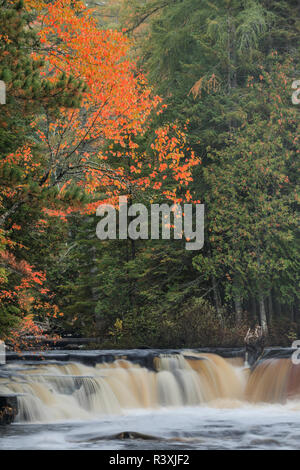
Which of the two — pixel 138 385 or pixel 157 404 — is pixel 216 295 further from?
pixel 157 404

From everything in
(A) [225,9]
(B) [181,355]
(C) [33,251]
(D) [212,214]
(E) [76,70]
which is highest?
(A) [225,9]

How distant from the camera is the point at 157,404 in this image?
1603 cm

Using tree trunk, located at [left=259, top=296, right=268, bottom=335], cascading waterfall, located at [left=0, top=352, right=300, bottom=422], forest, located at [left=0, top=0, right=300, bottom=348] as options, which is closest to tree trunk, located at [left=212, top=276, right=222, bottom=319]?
forest, located at [left=0, top=0, right=300, bottom=348]

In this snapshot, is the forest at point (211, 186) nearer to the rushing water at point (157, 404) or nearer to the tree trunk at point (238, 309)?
the tree trunk at point (238, 309)

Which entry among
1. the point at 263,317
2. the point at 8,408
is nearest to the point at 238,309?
the point at 263,317

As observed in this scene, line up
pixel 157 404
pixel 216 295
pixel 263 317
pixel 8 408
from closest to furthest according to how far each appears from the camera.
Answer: pixel 8 408 < pixel 157 404 < pixel 263 317 < pixel 216 295

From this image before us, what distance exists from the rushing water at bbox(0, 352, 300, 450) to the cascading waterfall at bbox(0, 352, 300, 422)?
22mm

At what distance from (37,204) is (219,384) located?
822 cm

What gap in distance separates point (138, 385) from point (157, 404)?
0.67 metres

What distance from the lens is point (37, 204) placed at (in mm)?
11016

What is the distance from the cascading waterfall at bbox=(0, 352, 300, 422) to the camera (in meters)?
14.6

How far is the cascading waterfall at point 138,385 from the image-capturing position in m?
14.6
